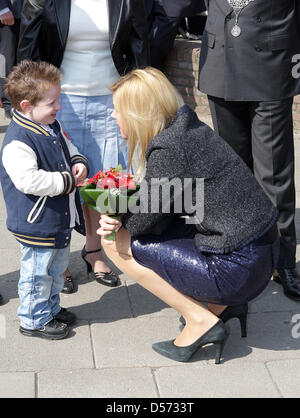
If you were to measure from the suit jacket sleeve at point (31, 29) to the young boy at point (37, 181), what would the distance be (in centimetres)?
42

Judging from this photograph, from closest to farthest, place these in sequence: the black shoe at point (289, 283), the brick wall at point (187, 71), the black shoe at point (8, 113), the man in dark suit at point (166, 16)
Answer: the black shoe at point (289, 283) < the man in dark suit at point (166, 16) < the black shoe at point (8, 113) < the brick wall at point (187, 71)

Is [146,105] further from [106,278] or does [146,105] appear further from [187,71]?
[187,71]

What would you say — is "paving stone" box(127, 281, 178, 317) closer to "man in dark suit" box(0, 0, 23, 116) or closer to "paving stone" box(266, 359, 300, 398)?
"paving stone" box(266, 359, 300, 398)

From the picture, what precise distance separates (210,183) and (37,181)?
81cm

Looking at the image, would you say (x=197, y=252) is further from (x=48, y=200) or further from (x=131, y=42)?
(x=131, y=42)

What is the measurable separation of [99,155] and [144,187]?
806mm

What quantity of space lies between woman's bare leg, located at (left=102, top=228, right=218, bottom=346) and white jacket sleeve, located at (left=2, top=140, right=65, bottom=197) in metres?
0.45

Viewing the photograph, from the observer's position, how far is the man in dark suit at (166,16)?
24.2ft

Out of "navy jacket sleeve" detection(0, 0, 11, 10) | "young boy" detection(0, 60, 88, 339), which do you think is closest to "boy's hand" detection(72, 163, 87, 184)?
"young boy" detection(0, 60, 88, 339)

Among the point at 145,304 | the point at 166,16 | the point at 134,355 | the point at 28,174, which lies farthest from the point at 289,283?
the point at 166,16

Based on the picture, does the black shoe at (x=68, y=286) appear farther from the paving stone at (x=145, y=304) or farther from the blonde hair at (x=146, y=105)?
the blonde hair at (x=146, y=105)

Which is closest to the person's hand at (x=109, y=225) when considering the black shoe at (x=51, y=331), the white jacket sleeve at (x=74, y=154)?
the white jacket sleeve at (x=74, y=154)

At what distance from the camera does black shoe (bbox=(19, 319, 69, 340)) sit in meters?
3.65

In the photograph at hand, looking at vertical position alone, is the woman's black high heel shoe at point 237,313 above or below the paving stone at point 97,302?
above
